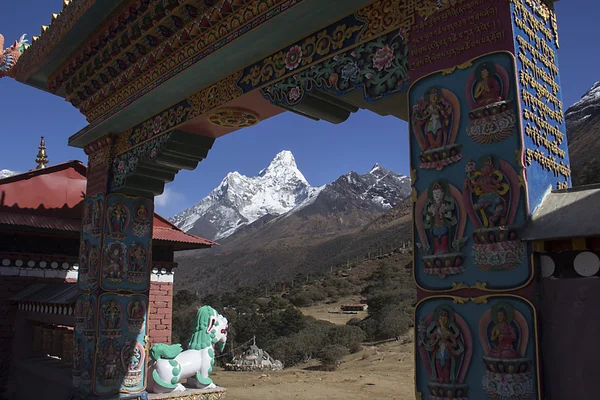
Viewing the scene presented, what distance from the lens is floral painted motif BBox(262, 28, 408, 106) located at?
3.35 metres

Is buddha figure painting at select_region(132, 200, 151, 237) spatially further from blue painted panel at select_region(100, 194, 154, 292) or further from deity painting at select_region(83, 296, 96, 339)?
deity painting at select_region(83, 296, 96, 339)

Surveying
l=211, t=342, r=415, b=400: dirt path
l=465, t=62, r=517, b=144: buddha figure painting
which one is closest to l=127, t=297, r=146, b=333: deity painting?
l=211, t=342, r=415, b=400: dirt path

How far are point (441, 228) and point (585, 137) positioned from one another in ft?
148

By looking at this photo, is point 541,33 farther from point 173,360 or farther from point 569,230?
point 173,360

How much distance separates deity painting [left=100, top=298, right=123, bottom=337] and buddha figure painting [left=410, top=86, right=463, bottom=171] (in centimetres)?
468

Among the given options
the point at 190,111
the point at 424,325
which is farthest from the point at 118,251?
the point at 424,325

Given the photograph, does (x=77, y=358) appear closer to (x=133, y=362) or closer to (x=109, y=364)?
(x=109, y=364)

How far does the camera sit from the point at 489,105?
108 inches

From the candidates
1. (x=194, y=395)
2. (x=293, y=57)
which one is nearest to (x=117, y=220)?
(x=194, y=395)

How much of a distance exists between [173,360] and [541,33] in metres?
5.93

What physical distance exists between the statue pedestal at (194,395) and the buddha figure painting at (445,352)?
4.75m

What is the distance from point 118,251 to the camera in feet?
21.3

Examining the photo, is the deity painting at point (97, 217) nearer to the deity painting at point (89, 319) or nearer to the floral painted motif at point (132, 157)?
the floral painted motif at point (132, 157)

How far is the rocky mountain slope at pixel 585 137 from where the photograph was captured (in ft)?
88.7
